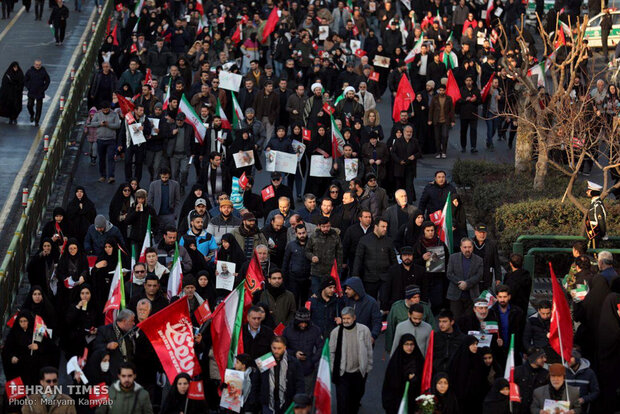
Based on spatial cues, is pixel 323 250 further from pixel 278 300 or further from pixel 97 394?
pixel 97 394

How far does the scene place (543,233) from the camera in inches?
854

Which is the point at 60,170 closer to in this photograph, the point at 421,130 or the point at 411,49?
the point at 421,130

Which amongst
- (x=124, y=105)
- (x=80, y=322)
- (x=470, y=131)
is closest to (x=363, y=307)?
(x=80, y=322)

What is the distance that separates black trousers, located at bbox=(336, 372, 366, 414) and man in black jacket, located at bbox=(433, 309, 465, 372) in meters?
0.88

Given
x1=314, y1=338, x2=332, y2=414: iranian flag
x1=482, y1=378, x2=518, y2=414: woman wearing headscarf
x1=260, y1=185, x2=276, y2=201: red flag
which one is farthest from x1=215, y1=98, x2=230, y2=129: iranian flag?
x1=482, y1=378, x2=518, y2=414: woman wearing headscarf

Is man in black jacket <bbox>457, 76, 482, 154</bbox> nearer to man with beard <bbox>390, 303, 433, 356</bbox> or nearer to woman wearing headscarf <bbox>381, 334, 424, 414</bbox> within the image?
man with beard <bbox>390, 303, 433, 356</bbox>

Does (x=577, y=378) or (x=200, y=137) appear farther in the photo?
(x=200, y=137)

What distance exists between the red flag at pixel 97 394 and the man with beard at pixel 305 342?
82.2 inches

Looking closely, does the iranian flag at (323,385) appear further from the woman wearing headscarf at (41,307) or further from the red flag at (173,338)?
the woman wearing headscarf at (41,307)

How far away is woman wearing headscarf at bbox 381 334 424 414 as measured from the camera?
15344 millimetres

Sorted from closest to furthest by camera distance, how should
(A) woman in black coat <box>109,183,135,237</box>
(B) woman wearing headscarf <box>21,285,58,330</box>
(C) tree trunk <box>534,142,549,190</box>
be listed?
(B) woman wearing headscarf <box>21,285,58,330</box>, (A) woman in black coat <box>109,183,135,237</box>, (C) tree trunk <box>534,142,549,190</box>

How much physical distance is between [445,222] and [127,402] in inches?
284

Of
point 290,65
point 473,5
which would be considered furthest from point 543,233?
point 473,5

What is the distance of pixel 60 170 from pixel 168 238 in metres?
7.68
